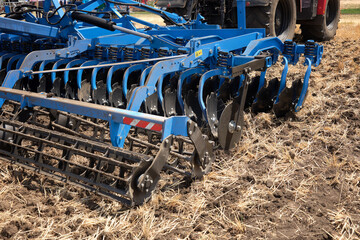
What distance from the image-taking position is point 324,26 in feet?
26.8

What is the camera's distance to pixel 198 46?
3545 mm

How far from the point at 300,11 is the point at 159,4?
8.99 feet

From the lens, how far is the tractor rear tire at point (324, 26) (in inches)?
318

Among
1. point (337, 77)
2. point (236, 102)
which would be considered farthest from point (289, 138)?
point (337, 77)

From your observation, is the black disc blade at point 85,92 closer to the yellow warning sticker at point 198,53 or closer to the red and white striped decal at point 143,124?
the yellow warning sticker at point 198,53

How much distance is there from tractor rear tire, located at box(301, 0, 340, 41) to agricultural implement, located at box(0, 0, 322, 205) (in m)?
3.85

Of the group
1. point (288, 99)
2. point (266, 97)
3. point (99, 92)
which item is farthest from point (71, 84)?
point (288, 99)

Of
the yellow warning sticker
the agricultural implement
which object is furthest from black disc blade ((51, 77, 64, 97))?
the yellow warning sticker

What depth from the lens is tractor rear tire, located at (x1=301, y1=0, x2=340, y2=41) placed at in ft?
26.5

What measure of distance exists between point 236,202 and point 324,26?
6642mm

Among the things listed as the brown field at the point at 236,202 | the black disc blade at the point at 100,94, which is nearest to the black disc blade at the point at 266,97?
the brown field at the point at 236,202

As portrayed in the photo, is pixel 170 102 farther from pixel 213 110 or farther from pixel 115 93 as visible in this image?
pixel 115 93

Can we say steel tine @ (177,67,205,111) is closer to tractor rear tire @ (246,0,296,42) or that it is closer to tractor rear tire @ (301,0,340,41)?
tractor rear tire @ (246,0,296,42)

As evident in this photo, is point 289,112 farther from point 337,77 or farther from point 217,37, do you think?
point 337,77
